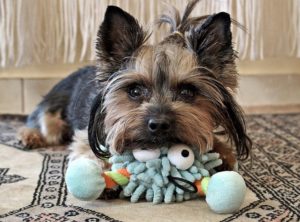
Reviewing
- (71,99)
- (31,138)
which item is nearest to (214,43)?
(71,99)

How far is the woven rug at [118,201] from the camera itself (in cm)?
143

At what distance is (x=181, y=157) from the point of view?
59.1 inches

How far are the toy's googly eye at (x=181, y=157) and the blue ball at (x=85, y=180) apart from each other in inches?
8.4

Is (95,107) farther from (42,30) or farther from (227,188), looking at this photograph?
(42,30)

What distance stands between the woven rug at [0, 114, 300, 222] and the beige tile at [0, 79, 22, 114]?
0.72m

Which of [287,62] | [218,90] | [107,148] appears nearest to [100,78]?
[107,148]

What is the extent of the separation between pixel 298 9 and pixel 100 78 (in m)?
1.46

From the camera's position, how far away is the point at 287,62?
3.07 meters

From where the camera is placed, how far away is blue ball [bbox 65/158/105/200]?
1440 mm

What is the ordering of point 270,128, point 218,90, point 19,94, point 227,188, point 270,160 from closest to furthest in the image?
point 227,188 < point 218,90 < point 270,160 < point 270,128 < point 19,94

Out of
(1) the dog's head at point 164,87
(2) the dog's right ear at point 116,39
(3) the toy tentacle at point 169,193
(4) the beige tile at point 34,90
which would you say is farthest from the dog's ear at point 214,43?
(4) the beige tile at point 34,90

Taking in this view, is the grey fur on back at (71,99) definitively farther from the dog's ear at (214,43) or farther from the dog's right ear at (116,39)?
the dog's ear at (214,43)

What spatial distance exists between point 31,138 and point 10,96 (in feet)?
2.59

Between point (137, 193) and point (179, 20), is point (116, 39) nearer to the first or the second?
point (179, 20)
